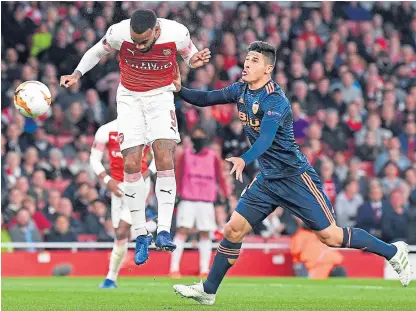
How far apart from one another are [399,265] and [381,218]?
9027 millimetres

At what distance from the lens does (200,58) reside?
12156mm

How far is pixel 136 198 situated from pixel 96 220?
7.66 meters

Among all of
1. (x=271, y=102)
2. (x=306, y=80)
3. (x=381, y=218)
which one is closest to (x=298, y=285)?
(x=381, y=218)

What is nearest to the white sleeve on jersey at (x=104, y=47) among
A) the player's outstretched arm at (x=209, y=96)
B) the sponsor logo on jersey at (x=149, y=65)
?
the sponsor logo on jersey at (x=149, y=65)

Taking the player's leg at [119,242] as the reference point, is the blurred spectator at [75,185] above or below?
below

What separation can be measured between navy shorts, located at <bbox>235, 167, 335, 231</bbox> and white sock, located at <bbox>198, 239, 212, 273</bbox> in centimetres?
752

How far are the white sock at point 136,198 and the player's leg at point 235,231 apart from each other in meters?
1.12

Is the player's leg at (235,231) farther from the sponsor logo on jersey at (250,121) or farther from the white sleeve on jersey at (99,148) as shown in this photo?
the white sleeve on jersey at (99,148)

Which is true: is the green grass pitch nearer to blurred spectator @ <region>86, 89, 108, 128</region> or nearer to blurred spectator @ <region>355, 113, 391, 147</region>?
blurred spectator @ <region>86, 89, 108, 128</region>

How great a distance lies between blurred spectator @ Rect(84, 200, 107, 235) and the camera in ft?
65.6

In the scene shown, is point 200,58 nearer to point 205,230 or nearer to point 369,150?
point 205,230

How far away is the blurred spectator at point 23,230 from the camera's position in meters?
19.2

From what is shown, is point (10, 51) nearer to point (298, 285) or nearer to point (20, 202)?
point (20, 202)

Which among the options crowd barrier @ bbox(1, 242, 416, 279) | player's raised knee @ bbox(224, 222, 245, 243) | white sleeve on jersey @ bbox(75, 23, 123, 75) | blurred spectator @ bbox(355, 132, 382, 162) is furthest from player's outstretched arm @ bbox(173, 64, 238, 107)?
blurred spectator @ bbox(355, 132, 382, 162)
